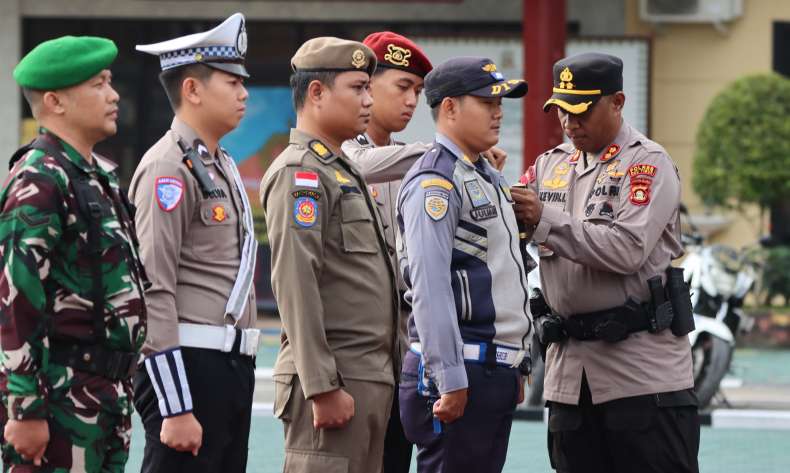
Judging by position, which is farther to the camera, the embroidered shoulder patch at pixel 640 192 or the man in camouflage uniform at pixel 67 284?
the embroidered shoulder patch at pixel 640 192

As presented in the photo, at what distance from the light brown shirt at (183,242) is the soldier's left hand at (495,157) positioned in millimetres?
990

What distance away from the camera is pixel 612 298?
205 inches

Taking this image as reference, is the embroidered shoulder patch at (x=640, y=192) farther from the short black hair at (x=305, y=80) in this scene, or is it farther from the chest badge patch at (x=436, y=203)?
the short black hair at (x=305, y=80)

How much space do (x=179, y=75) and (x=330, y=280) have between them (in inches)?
31.3

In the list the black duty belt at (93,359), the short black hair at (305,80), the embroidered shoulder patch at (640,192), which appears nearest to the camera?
the black duty belt at (93,359)

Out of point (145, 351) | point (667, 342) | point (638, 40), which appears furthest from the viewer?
point (638, 40)

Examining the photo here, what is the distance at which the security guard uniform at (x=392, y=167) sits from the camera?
527 centimetres

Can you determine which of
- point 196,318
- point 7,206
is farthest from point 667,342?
point 7,206

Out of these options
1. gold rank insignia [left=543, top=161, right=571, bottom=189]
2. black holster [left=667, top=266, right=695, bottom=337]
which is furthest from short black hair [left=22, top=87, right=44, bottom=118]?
black holster [left=667, top=266, right=695, bottom=337]

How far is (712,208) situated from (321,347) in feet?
39.5

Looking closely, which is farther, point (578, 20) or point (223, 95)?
point (578, 20)

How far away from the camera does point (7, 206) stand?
397cm

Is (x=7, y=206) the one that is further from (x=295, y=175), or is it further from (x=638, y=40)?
(x=638, y=40)

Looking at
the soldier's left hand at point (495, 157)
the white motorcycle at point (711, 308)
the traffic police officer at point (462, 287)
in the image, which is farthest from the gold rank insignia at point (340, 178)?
the white motorcycle at point (711, 308)
